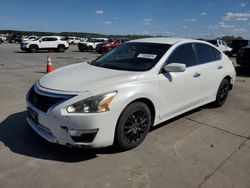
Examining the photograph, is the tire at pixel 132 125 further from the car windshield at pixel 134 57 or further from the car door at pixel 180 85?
the car windshield at pixel 134 57

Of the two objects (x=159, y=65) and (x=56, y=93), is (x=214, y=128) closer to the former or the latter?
(x=159, y=65)

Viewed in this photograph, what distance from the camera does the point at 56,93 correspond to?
3.44 m

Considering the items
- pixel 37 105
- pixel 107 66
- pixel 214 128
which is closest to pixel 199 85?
pixel 214 128

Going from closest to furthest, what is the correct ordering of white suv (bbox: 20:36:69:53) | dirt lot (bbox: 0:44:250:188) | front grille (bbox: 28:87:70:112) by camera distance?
dirt lot (bbox: 0:44:250:188)
front grille (bbox: 28:87:70:112)
white suv (bbox: 20:36:69:53)

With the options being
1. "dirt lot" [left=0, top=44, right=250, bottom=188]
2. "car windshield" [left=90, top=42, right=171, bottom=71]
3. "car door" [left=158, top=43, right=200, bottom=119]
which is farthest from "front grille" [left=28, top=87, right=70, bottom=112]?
"car door" [left=158, top=43, right=200, bottom=119]

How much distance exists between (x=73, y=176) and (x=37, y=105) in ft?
3.66

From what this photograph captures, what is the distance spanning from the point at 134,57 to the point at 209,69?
1.67 m

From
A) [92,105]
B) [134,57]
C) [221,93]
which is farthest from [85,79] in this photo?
[221,93]

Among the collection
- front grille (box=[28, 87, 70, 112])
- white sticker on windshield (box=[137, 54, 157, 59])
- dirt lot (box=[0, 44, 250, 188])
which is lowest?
dirt lot (box=[0, 44, 250, 188])

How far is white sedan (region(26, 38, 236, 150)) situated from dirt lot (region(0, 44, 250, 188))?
29 centimetres

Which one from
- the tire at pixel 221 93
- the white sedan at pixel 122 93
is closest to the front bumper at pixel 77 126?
the white sedan at pixel 122 93

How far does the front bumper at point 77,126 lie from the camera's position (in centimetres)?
325

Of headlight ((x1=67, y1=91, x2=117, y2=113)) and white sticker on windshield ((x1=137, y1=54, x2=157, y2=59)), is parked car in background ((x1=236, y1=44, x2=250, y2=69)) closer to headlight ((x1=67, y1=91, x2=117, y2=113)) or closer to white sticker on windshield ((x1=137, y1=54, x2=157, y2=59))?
white sticker on windshield ((x1=137, y1=54, x2=157, y2=59))

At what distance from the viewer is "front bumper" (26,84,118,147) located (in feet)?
10.7
